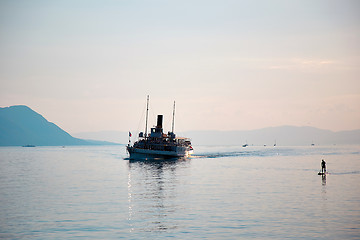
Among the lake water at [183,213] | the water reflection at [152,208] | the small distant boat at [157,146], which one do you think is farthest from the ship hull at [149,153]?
the lake water at [183,213]

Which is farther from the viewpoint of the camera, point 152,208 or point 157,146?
point 157,146

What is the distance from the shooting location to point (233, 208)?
32906 mm

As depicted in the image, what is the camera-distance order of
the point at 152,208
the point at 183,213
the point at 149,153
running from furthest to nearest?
the point at 149,153
the point at 152,208
the point at 183,213

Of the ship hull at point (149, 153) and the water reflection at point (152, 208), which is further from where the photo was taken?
the ship hull at point (149, 153)

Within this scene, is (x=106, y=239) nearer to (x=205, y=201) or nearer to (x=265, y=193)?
(x=205, y=201)

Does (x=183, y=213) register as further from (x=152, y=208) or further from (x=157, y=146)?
(x=157, y=146)

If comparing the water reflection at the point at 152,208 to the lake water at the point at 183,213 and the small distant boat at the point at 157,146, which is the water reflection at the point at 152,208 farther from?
the small distant boat at the point at 157,146

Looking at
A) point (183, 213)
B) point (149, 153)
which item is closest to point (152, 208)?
point (183, 213)

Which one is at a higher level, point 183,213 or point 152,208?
point 183,213

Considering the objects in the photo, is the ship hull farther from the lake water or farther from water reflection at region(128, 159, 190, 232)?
the lake water

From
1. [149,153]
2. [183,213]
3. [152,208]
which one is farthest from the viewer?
[149,153]

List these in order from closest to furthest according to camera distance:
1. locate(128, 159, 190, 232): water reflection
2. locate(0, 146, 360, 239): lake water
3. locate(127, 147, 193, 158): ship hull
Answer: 1. locate(0, 146, 360, 239): lake water
2. locate(128, 159, 190, 232): water reflection
3. locate(127, 147, 193, 158): ship hull

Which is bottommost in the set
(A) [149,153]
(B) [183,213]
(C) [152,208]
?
(C) [152,208]

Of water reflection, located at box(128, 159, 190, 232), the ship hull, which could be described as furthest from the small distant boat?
water reflection, located at box(128, 159, 190, 232)
